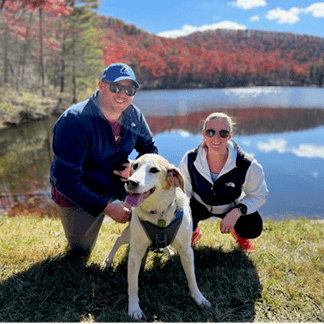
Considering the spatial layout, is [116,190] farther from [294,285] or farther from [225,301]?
[294,285]

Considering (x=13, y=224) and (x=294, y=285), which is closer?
(x=294, y=285)

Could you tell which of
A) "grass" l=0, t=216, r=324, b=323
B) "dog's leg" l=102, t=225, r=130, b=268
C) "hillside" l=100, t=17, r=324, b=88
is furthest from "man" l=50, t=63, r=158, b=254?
"hillside" l=100, t=17, r=324, b=88

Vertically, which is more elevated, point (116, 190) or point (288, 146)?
point (116, 190)

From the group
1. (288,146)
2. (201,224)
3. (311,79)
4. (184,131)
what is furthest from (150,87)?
(201,224)

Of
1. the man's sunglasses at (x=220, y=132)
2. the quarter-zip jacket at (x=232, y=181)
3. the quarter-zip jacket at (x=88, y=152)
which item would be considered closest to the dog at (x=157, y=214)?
the quarter-zip jacket at (x=88, y=152)

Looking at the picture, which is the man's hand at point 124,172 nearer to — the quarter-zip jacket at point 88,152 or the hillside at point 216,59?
the quarter-zip jacket at point 88,152

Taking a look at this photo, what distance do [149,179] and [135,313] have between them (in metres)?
1.17

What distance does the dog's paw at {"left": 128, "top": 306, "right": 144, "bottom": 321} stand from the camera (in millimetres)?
2375

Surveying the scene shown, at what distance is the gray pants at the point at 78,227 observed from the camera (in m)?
3.11

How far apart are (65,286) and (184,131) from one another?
12.9 metres

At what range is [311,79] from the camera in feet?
253

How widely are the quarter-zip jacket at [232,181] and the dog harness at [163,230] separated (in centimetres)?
79

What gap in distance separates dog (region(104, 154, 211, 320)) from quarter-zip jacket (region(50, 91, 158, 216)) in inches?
18.2

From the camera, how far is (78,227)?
315 centimetres
